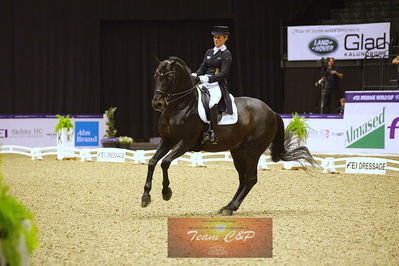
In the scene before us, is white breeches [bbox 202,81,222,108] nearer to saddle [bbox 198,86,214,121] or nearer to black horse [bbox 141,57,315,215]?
saddle [bbox 198,86,214,121]

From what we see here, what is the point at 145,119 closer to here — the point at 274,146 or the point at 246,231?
the point at 274,146

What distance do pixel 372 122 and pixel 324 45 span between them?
479 cm

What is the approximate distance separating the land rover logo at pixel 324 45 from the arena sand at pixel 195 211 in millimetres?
6794

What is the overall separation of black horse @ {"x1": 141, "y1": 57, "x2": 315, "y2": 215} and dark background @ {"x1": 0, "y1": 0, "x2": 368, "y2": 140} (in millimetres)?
13689

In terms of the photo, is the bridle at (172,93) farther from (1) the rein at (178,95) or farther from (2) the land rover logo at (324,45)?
(2) the land rover logo at (324,45)

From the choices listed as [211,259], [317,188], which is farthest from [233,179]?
[211,259]

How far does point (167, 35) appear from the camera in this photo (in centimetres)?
2323

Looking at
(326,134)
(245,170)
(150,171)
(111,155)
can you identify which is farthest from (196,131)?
(326,134)

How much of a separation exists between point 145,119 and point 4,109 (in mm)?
5129

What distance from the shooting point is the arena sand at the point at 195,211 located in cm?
536

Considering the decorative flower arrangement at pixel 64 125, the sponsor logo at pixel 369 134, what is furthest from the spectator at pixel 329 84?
the decorative flower arrangement at pixel 64 125

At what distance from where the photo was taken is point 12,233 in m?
3.25

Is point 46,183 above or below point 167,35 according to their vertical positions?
below

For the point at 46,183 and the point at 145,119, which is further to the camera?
the point at 145,119
